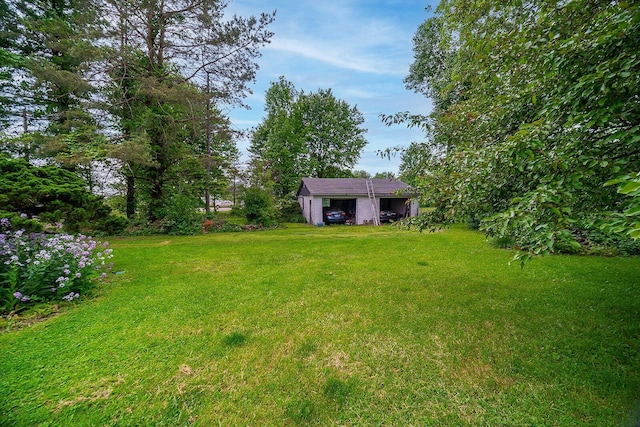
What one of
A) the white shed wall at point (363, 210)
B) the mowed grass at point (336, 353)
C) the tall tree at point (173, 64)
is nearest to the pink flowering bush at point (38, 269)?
the mowed grass at point (336, 353)

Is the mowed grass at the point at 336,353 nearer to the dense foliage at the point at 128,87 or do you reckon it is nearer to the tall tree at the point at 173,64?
the dense foliage at the point at 128,87

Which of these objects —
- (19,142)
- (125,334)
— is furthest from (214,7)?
(125,334)

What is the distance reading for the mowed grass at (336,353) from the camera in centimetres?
197

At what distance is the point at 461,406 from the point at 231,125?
13.0 meters

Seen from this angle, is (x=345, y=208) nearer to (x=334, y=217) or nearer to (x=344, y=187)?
(x=344, y=187)

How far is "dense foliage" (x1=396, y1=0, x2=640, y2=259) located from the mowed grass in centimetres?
125

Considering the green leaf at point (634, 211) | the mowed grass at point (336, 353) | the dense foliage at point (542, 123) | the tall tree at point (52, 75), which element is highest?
the tall tree at point (52, 75)

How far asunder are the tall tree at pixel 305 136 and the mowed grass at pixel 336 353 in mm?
18731

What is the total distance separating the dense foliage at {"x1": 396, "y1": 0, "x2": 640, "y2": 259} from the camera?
5.31 feet

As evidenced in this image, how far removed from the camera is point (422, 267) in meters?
5.87

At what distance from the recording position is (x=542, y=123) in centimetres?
197

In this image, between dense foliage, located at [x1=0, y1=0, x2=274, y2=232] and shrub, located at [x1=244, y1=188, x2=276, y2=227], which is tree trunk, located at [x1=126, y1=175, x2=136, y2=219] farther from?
shrub, located at [x1=244, y1=188, x2=276, y2=227]

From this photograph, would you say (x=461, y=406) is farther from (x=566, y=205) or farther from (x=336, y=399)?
(x=566, y=205)

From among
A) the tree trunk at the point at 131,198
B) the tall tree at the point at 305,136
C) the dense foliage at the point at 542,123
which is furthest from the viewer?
the tall tree at the point at 305,136
